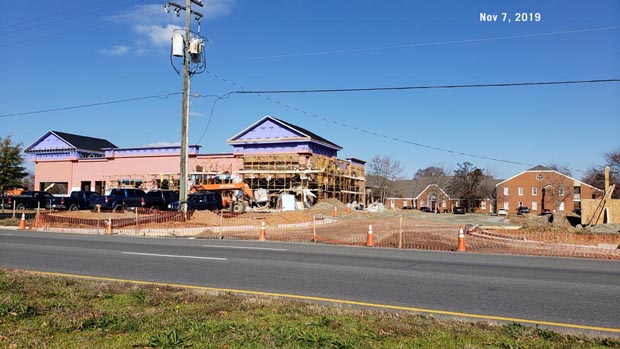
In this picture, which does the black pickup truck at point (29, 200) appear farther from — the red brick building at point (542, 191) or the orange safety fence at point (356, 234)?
the red brick building at point (542, 191)

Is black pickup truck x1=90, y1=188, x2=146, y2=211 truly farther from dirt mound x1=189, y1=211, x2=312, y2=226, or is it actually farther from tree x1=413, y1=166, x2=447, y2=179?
tree x1=413, y1=166, x2=447, y2=179

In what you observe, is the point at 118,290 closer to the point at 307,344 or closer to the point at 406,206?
the point at 307,344

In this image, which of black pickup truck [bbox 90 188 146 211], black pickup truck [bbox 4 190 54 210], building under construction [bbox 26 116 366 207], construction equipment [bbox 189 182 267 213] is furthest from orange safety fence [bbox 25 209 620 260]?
building under construction [bbox 26 116 366 207]

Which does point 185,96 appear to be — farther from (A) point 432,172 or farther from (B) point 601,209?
(A) point 432,172

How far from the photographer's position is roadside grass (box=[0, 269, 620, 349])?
5.18 meters

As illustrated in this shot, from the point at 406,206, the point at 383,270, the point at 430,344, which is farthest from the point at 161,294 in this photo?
the point at 406,206

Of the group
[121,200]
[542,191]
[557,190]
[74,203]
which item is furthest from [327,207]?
[542,191]

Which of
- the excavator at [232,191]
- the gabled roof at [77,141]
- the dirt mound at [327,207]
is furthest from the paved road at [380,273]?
the gabled roof at [77,141]

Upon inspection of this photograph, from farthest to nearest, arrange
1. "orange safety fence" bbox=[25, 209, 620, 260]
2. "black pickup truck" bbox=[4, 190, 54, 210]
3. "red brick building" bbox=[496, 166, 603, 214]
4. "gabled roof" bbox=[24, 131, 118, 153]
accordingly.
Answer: "red brick building" bbox=[496, 166, 603, 214], "gabled roof" bbox=[24, 131, 118, 153], "black pickup truck" bbox=[4, 190, 54, 210], "orange safety fence" bbox=[25, 209, 620, 260]

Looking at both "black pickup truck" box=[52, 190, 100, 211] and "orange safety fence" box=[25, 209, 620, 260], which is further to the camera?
"black pickup truck" box=[52, 190, 100, 211]

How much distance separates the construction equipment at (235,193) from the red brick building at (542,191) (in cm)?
5851

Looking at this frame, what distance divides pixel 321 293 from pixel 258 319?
260cm

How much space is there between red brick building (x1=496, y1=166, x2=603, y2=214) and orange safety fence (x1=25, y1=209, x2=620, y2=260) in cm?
6661

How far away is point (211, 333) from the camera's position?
543cm
